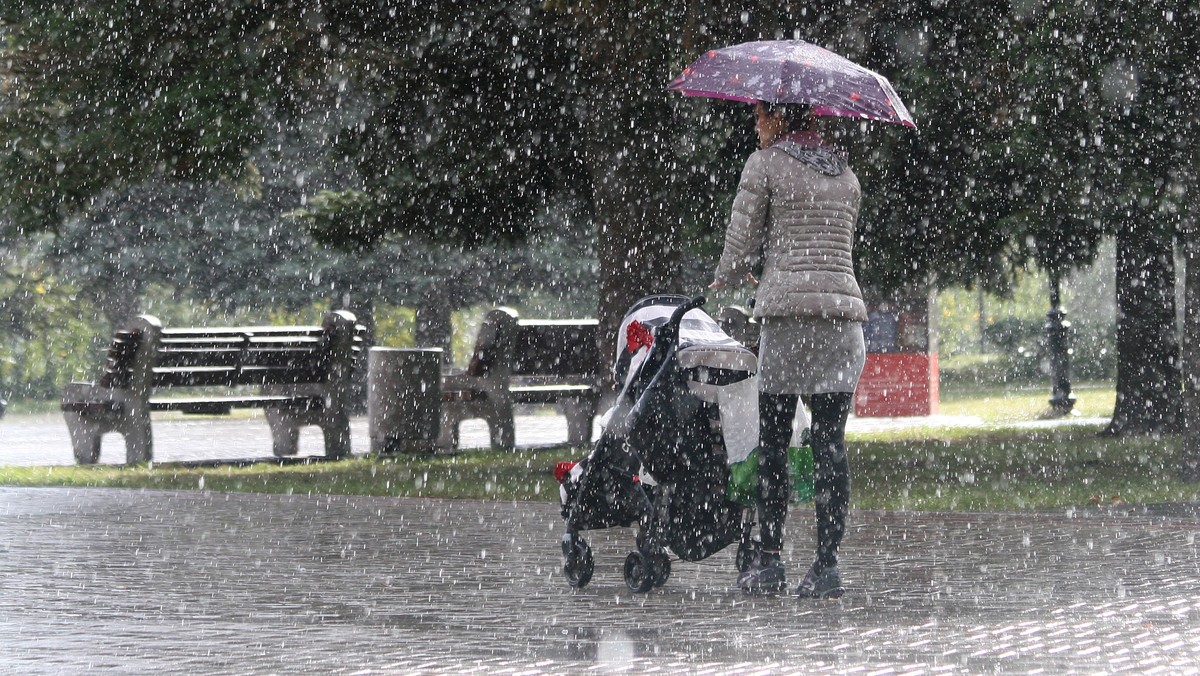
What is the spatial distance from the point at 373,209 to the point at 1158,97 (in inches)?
287

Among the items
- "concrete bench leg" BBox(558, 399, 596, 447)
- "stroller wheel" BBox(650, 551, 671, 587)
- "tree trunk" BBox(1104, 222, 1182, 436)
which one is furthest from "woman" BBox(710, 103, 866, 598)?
"tree trunk" BBox(1104, 222, 1182, 436)

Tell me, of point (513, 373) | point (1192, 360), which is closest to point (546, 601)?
point (1192, 360)

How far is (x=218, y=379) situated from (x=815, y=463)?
10.1m

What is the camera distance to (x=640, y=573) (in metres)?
7.05

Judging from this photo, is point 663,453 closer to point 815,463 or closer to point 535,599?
point 815,463

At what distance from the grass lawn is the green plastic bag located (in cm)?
363

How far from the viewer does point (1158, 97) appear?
14.2m

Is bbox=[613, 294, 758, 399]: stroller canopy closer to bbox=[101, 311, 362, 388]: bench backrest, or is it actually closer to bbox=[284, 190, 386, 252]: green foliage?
bbox=[101, 311, 362, 388]: bench backrest

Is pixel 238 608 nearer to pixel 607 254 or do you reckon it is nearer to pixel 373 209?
pixel 607 254

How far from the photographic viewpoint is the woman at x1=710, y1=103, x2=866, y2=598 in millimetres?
6871

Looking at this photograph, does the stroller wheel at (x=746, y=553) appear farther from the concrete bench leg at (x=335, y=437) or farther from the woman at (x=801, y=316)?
the concrete bench leg at (x=335, y=437)

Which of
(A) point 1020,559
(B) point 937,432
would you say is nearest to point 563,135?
(B) point 937,432

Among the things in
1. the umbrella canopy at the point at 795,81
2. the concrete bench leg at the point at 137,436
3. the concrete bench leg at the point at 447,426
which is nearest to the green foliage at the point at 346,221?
the concrete bench leg at the point at 447,426

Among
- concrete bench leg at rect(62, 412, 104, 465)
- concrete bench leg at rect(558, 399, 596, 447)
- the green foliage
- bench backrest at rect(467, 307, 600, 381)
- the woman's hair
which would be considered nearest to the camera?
the woman's hair
